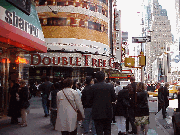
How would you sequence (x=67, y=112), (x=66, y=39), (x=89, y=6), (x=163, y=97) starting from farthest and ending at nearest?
(x=89, y=6), (x=66, y=39), (x=163, y=97), (x=67, y=112)

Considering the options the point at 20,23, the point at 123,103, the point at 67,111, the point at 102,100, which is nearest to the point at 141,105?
the point at 123,103

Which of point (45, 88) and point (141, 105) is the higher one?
point (45, 88)

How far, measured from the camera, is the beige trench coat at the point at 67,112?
19.1ft

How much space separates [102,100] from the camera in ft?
20.0

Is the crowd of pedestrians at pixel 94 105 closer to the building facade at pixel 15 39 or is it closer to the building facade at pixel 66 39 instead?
the building facade at pixel 15 39

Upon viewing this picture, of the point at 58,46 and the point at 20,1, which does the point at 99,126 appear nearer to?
the point at 20,1

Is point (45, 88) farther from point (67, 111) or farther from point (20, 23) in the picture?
point (67, 111)

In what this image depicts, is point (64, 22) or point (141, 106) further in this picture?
point (64, 22)

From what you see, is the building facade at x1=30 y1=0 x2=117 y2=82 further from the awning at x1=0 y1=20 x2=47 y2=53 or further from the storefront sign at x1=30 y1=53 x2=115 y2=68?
the awning at x1=0 y1=20 x2=47 y2=53

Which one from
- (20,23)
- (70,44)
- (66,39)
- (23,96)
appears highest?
(66,39)

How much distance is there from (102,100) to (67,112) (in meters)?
0.94

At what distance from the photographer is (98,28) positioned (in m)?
36.0

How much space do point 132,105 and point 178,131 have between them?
169 centimetres

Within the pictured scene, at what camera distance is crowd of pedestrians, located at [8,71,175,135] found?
5.97m
